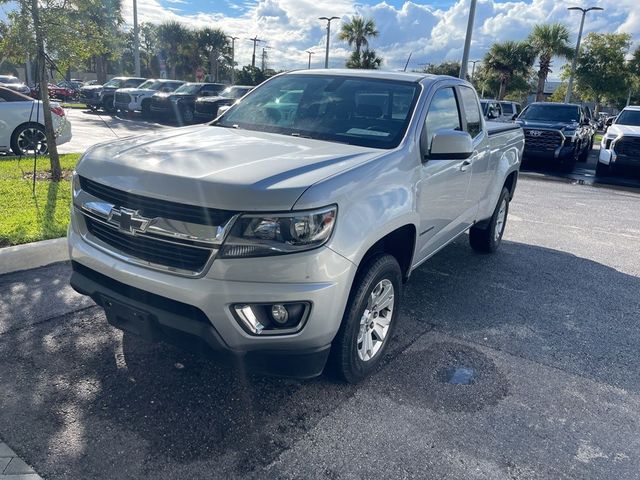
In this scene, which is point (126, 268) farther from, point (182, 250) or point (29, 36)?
point (29, 36)

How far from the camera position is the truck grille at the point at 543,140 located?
14422 mm


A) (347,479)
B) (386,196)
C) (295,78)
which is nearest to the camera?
(347,479)

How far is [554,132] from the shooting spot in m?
14.4

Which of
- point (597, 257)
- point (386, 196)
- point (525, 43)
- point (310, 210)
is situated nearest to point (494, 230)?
point (597, 257)

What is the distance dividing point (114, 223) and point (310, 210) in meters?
1.11

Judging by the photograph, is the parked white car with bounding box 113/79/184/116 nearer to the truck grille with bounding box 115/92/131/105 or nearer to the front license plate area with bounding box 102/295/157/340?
the truck grille with bounding box 115/92/131/105

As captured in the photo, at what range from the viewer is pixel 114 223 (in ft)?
9.16

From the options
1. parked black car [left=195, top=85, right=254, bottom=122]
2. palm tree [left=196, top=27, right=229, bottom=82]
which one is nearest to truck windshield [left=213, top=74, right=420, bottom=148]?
parked black car [left=195, top=85, right=254, bottom=122]

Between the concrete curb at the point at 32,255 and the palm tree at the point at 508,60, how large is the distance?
3897 centimetres

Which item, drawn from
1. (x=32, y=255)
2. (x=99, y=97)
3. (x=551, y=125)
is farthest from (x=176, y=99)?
(x=32, y=255)

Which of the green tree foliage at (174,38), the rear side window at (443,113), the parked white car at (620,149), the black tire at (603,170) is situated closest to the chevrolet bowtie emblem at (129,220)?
the rear side window at (443,113)

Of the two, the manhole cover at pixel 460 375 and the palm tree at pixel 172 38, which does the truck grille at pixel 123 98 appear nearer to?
the manhole cover at pixel 460 375

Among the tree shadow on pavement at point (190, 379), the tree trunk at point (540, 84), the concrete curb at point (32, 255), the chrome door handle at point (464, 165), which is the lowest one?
the tree shadow on pavement at point (190, 379)

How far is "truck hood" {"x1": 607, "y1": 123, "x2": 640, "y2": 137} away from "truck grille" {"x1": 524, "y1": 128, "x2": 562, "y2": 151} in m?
1.29
